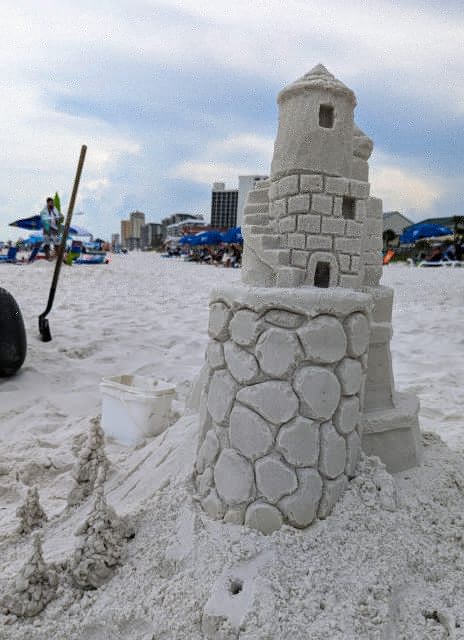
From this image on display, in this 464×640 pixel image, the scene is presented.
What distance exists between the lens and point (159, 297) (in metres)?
8.27

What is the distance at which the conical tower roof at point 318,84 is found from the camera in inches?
67.7

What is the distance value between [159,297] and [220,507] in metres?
6.71

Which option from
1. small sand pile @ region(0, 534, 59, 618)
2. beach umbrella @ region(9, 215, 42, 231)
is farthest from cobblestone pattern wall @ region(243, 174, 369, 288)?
beach umbrella @ region(9, 215, 42, 231)

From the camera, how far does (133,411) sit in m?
2.90

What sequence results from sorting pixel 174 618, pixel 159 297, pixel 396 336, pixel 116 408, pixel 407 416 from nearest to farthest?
pixel 174 618 → pixel 407 416 → pixel 116 408 → pixel 396 336 → pixel 159 297

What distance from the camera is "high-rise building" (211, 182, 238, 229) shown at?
151 ft

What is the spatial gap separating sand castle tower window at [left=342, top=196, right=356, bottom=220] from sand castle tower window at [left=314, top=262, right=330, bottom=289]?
0.68 ft

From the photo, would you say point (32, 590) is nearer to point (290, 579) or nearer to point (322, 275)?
point (290, 579)

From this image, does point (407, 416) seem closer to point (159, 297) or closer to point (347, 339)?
point (347, 339)

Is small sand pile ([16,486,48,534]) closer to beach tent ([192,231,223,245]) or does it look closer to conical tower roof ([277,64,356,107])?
conical tower roof ([277,64,356,107])

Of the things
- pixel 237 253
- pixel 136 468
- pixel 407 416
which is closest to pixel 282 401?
pixel 407 416

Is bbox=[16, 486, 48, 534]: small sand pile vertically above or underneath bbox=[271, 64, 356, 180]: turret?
underneath

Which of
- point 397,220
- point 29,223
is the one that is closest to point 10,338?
point 29,223

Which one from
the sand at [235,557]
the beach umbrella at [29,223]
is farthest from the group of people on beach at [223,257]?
the sand at [235,557]
